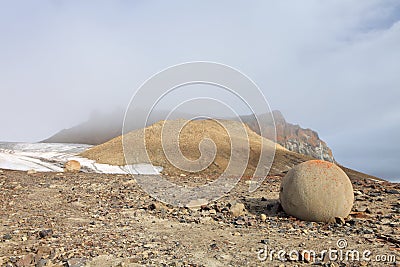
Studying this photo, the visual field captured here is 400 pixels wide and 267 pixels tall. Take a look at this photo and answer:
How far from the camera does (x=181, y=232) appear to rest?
8.12 m

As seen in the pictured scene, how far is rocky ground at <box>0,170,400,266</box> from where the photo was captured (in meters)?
6.28

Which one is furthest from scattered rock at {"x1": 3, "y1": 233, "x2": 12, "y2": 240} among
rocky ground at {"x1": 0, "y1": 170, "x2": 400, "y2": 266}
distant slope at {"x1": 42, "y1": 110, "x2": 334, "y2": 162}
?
distant slope at {"x1": 42, "y1": 110, "x2": 334, "y2": 162}

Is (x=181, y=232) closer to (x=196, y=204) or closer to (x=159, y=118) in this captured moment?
(x=196, y=204)

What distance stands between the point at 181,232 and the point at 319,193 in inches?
139

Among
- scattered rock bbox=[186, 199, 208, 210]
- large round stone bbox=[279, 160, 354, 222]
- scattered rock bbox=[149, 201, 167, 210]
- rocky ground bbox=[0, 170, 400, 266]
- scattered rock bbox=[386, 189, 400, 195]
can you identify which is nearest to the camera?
rocky ground bbox=[0, 170, 400, 266]

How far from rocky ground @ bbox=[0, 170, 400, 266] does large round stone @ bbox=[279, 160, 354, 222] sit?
0.85ft

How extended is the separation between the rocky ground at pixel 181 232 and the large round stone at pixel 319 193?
26 cm

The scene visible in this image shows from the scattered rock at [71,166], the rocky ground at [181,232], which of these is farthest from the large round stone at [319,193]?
the scattered rock at [71,166]

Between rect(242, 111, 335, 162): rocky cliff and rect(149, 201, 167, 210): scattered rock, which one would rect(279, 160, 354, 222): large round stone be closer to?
rect(149, 201, 167, 210): scattered rock

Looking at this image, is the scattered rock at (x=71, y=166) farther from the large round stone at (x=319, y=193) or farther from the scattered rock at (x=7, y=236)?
the large round stone at (x=319, y=193)

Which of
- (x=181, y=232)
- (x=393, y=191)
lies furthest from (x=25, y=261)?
(x=393, y=191)

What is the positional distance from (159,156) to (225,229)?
2264 cm

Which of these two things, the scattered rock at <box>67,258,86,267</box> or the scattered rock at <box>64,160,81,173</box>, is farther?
the scattered rock at <box>64,160,81,173</box>

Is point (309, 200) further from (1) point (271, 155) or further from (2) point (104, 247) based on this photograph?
(1) point (271, 155)
